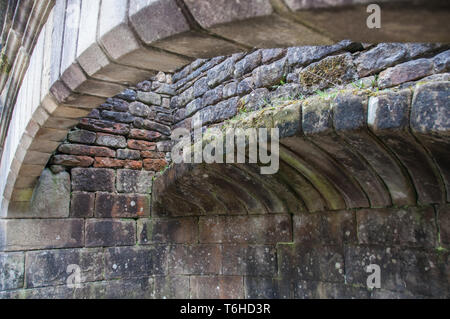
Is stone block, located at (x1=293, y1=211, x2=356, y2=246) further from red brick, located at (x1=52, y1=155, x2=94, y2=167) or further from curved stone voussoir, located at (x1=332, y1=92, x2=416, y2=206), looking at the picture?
red brick, located at (x1=52, y1=155, x2=94, y2=167)

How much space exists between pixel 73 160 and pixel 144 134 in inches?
33.9

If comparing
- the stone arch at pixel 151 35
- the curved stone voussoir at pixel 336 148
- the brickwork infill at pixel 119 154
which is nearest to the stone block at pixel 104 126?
the brickwork infill at pixel 119 154

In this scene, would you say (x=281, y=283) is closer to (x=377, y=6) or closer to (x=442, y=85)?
(x=442, y=85)

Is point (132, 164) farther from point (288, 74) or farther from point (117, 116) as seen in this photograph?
point (288, 74)

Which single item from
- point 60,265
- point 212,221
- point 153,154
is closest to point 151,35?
point 212,221

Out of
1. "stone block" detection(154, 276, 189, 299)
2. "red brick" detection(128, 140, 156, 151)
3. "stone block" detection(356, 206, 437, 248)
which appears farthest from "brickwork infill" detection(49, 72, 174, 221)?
"stone block" detection(356, 206, 437, 248)

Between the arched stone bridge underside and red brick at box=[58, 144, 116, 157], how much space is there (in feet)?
0.75

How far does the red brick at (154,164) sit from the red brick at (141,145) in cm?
14

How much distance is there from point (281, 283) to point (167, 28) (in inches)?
94.8

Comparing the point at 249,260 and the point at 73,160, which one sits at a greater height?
the point at 73,160

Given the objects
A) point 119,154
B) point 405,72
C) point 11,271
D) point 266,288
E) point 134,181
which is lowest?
point 266,288

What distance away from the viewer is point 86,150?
3869 mm

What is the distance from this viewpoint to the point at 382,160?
207 cm
